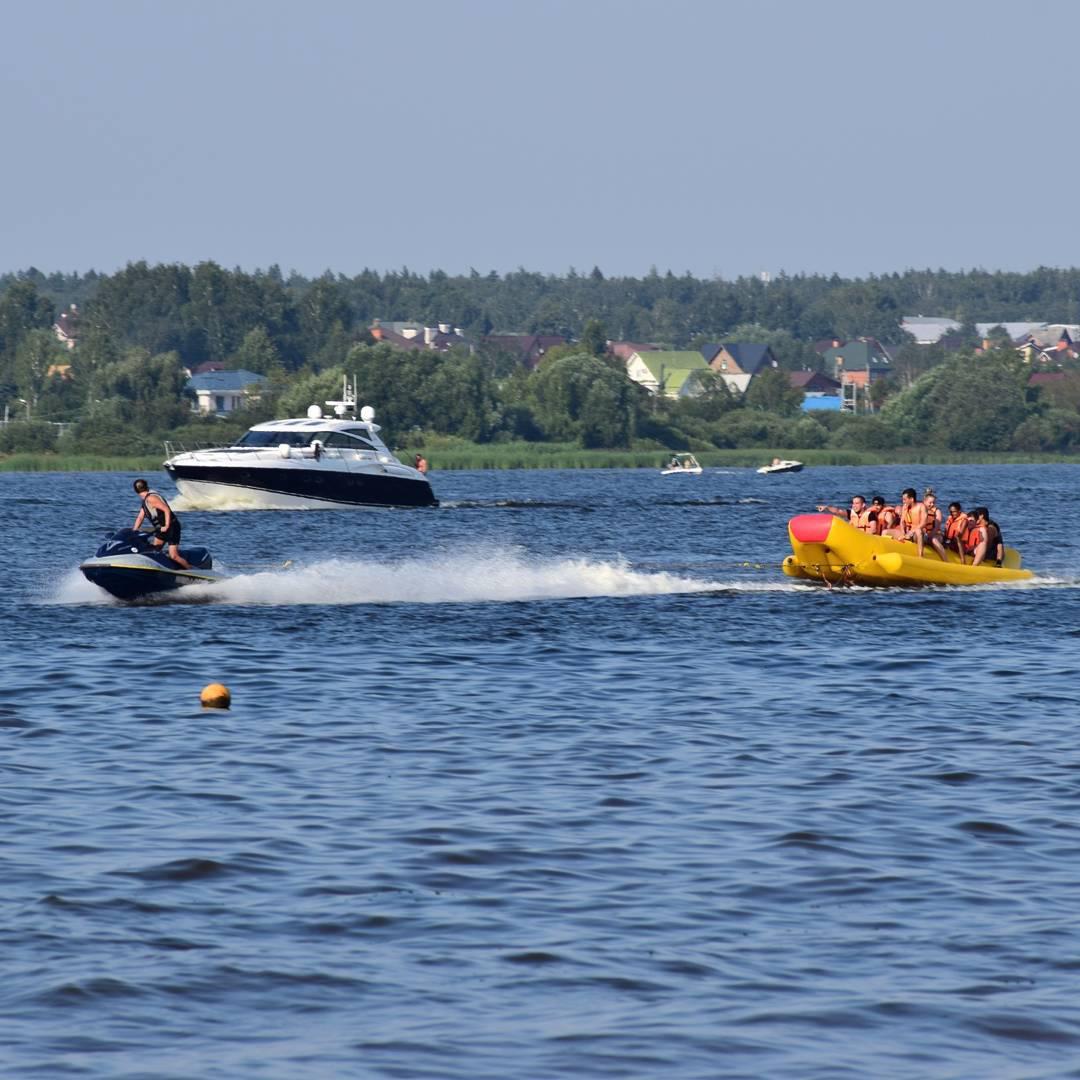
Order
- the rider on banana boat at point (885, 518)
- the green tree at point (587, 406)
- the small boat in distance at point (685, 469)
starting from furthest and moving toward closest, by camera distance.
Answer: the green tree at point (587, 406), the small boat in distance at point (685, 469), the rider on banana boat at point (885, 518)

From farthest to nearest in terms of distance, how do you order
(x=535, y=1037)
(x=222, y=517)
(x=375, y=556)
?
(x=222, y=517), (x=375, y=556), (x=535, y=1037)

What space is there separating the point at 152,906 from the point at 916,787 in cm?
646

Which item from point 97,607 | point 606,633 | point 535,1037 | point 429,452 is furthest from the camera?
point 429,452

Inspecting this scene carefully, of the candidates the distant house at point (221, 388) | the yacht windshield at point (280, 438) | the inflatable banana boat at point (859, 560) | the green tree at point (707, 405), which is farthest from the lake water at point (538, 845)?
the distant house at point (221, 388)

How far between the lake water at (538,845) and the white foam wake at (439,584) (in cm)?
123

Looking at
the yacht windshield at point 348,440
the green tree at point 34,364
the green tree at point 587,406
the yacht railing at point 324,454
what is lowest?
the yacht railing at point 324,454

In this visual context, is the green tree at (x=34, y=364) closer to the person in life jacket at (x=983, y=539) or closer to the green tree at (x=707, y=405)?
the green tree at (x=707, y=405)

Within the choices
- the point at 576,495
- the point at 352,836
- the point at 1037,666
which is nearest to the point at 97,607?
the point at 1037,666

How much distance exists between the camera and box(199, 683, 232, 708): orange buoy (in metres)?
19.6

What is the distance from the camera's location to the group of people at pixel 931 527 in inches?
1280

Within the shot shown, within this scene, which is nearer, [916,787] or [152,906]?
[152,906]

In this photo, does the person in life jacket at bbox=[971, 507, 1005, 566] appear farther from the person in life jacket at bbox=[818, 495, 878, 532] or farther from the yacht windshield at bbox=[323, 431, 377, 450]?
the yacht windshield at bbox=[323, 431, 377, 450]

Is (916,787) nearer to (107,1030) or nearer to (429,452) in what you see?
(107,1030)

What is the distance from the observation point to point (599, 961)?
1104cm
